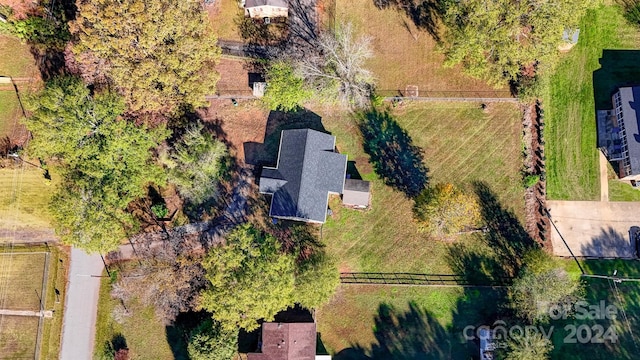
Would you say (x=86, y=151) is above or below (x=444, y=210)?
above

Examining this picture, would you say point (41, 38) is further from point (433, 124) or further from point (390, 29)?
point (433, 124)

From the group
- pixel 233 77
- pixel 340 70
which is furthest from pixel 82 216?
pixel 340 70

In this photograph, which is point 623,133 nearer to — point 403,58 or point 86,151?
point 403,58

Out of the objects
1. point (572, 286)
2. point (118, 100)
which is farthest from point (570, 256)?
point (118, 100)

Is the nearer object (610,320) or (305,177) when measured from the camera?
(305,177)

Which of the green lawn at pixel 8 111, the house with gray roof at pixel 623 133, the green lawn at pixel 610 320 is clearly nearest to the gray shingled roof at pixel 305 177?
the green lawn at pixel 610 320

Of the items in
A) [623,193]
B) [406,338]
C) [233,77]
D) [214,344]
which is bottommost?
[214,344]
